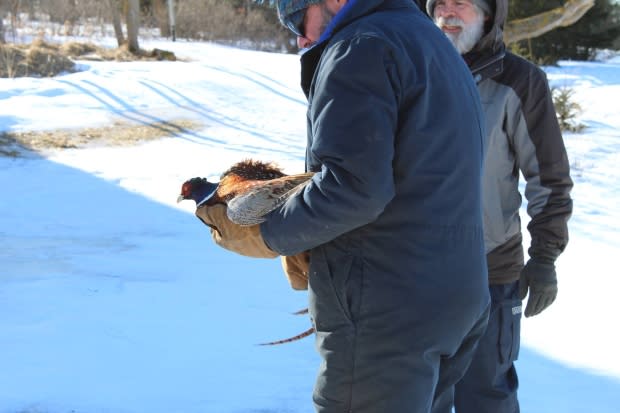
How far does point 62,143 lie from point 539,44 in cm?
1766

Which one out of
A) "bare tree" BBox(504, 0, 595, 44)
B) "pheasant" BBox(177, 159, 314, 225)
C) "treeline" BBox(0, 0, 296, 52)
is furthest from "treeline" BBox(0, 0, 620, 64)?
"pheasant" BBox(177, 159, 314, 225)

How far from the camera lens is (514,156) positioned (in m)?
2.73

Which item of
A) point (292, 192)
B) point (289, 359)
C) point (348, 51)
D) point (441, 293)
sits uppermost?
point (348, 51)

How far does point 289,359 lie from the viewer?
12.0 ft

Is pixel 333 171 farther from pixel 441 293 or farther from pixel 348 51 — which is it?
pixel 441 293

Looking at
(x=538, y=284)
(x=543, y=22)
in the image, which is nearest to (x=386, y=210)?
(x=538, y=284)

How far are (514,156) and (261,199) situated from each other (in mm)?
1239

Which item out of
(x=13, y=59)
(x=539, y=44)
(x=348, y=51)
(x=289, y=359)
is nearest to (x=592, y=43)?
(x=539, y=44)

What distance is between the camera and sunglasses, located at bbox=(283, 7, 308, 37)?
6.05ft

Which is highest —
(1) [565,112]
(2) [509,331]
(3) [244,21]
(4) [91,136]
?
(3) [244,21]

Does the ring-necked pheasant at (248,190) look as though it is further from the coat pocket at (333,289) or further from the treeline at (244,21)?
the treeline at (244,21)

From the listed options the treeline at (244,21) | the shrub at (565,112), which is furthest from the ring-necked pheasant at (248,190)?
the treeline at (244,21)

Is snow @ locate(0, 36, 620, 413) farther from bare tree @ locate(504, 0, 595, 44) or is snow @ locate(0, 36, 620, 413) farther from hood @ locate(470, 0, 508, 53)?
bare tree @ locate(504, 0, 595, 44)

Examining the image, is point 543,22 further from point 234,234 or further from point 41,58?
point 234,234
